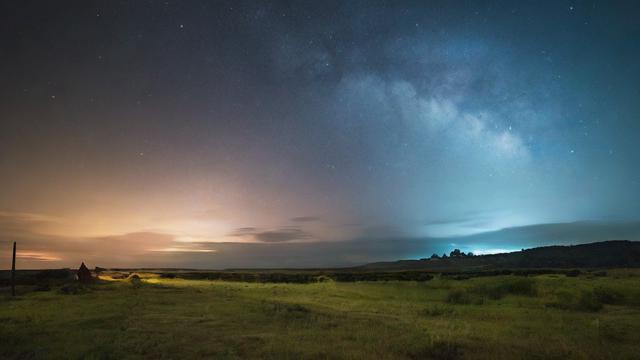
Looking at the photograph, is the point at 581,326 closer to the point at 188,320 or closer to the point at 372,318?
the point at 372,318

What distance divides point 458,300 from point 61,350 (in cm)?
2554

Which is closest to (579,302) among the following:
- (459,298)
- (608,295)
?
(608,295)

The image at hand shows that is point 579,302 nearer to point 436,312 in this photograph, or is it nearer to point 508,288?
point 436,312

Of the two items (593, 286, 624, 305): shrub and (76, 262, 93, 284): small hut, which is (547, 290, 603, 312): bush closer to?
(593, 286, 624, 305): shrub

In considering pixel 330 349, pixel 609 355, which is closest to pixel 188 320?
pixel 330 349

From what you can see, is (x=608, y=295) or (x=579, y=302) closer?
(x=579, y=302)

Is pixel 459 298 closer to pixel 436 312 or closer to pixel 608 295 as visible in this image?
pixel 436 312

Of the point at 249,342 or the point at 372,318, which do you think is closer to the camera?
the point at 249,342

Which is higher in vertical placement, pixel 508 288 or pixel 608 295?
pixel 508 288

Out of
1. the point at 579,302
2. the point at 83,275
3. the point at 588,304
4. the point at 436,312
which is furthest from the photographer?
the point at 83,275

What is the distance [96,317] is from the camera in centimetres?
2264

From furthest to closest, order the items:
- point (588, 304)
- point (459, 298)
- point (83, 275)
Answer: point (83, 275), point (459, 298), point (588, 304)

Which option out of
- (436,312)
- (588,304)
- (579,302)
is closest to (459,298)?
(579,302)

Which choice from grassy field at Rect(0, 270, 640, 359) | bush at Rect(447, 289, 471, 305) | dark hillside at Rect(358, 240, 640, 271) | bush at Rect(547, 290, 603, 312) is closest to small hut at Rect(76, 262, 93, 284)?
grassy field at Rect(0, 270, 640, 359)
